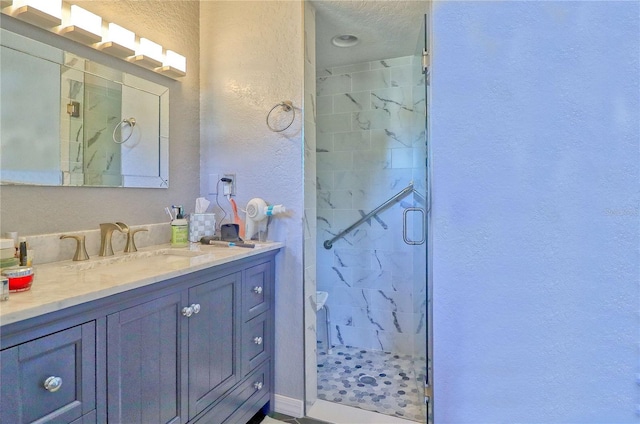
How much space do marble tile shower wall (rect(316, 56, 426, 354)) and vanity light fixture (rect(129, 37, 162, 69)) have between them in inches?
52.1

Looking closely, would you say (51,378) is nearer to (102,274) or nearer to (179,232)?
(102,274)

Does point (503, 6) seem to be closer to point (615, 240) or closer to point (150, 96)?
point (615, 240)

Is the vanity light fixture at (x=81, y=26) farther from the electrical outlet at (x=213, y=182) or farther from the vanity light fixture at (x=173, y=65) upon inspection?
the electrical outlet at (x=213, y=182)

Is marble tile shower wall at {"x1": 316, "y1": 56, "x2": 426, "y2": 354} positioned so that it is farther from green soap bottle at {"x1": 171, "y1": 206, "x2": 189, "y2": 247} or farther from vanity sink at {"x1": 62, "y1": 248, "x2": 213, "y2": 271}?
vanity sink at {"x1": 62, "y1": 248, "x2": 213, "y2": 271}

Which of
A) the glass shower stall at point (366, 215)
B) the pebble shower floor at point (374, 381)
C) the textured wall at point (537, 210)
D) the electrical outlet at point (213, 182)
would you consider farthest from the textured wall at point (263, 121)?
the textured wall at point (537, 210)

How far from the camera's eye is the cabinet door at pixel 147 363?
3.27ft

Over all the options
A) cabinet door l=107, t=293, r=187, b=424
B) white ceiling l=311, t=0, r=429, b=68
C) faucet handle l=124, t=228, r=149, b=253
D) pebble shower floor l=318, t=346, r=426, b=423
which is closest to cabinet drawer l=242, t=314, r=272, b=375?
cabinet door l=107, t=293, r=187, b=424

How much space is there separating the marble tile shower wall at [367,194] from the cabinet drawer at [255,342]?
41.5 inches

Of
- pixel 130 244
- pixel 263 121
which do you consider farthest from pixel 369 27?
pixel 130 244

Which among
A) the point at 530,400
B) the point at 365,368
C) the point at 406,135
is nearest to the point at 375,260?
the point at 365,368

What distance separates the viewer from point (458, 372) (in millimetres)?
616

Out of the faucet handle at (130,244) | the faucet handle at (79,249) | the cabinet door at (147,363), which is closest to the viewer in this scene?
the cabinet door at (147,363)

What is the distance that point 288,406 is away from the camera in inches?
70.3

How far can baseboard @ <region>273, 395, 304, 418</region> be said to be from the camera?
176cm
